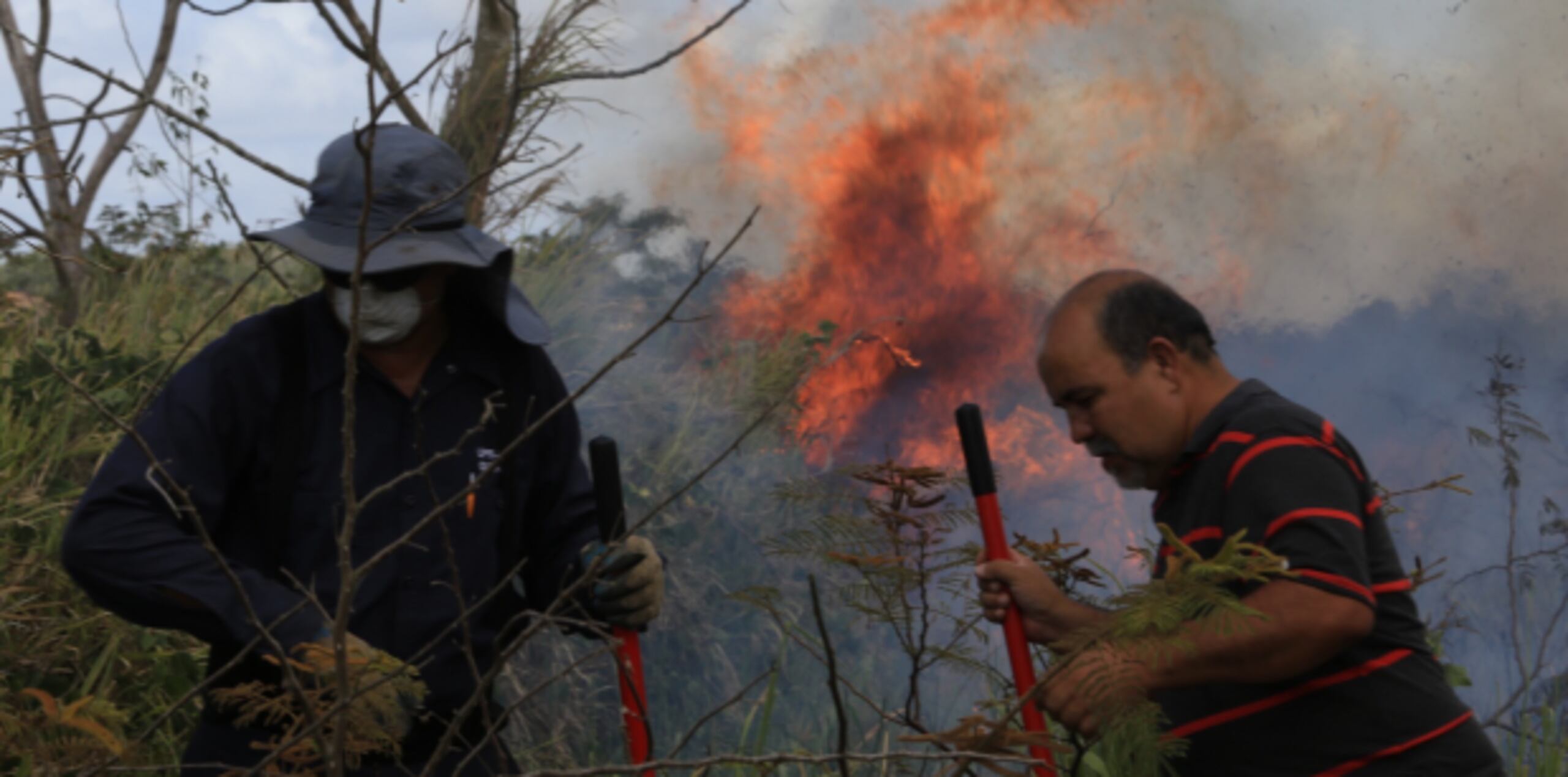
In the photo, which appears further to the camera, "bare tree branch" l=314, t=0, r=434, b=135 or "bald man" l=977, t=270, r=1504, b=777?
"bare tree branch" l=314, t=0, r=434, b=135

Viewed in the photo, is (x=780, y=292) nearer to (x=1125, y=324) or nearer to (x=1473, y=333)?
(x=1473, y=333)

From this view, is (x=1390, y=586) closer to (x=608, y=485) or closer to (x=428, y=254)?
(x=608, y=485)

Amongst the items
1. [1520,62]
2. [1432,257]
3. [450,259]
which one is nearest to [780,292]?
[1432,257]

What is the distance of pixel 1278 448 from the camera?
2.10m

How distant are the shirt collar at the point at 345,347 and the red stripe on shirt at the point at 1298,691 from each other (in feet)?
5.05

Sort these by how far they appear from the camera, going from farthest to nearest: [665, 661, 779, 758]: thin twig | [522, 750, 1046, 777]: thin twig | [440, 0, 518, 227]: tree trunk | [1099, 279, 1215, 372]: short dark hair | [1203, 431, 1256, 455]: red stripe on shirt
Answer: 1. [440, 0, 518, 227]: tree trunk
2. [1099, 279, 1215, 372]: short dark hair
3. [1203, 431, 1256, 455]: red stripe on shirt
4. [665, 661, 779, 758]: thin twig
5. [522, 750, 1046, 777]: thin twig

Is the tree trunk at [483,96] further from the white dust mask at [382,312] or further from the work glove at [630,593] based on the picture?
the work glove at [630,593]

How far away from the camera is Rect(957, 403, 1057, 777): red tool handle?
2346mm

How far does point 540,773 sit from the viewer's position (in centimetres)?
154

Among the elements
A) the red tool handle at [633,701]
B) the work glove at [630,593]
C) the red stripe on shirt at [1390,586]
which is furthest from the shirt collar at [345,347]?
the red stripe on shirt at [1390,586]

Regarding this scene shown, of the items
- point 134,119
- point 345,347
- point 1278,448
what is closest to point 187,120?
point 345,347

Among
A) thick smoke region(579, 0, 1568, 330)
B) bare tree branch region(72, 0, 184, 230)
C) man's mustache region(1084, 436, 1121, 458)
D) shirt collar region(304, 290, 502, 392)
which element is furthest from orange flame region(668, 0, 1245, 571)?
man's mustache region(1084, 436, 1121, 458)

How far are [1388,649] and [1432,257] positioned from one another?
615 centimetres

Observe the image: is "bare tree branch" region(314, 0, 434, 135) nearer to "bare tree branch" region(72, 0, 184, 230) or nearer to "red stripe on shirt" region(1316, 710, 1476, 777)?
"bare tree branch" region(72, 0, 184, 230)
